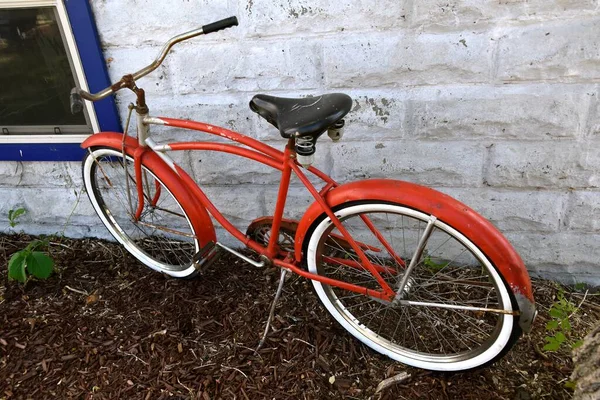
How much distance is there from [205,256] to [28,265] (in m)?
0.97

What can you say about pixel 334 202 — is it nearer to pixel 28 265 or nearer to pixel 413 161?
pixel 413 161

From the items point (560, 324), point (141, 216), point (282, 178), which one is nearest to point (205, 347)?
point (141, 216)

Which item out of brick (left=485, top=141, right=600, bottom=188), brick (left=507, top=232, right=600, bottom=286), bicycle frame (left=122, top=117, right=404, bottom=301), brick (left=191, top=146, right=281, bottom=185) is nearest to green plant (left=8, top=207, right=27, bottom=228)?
bicycle frame (left=122, top=117, right=404, bottom=301)

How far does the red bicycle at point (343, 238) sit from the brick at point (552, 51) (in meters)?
0.74

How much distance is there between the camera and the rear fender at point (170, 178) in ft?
7.22

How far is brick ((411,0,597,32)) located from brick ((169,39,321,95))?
48 centimetres

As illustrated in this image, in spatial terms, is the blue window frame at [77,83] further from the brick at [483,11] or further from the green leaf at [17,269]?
the brick at [483,11]

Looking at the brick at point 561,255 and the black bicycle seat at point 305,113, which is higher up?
the black bicycle seat at point 305,113

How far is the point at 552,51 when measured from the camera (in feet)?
6.35

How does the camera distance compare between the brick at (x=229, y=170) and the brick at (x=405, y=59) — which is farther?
the brick at (x=229, y=170)

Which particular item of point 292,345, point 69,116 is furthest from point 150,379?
point 69,116

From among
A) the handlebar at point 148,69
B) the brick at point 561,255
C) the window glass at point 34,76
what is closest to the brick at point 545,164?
the brick at point 561,255

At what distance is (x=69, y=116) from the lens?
2.61 m

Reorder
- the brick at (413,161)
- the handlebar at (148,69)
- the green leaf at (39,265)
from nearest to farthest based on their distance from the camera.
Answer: the handlebar at (148,69)
the brick at (413,161)
the green leaf at (39,265)
